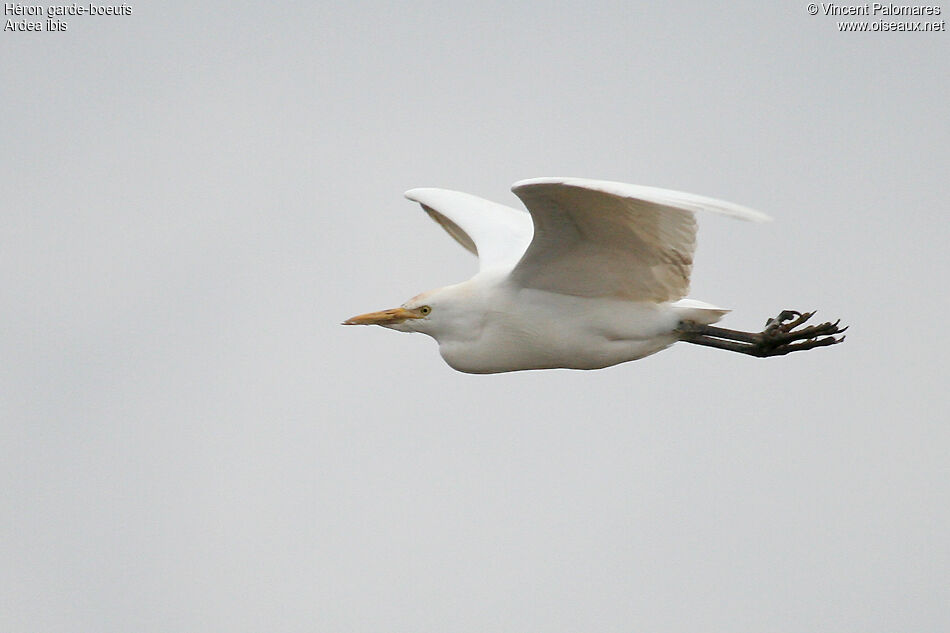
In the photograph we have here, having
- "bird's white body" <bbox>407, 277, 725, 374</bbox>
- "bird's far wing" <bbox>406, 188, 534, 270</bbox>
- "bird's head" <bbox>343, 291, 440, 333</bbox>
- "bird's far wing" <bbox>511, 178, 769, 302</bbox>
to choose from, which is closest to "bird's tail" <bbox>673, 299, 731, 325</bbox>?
"bird's white body" <bbox>407, 277, 725, 374</bbox>

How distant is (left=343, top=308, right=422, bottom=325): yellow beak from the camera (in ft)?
46.6

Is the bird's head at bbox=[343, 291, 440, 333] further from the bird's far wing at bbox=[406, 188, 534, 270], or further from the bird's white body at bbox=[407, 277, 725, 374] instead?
the bird's far wing at bbox=[406, 188, 534, 270]

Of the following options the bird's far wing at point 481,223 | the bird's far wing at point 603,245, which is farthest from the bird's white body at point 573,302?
the bird's far wing at point 481,223

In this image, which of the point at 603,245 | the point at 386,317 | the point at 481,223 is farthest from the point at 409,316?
the point at 481,223

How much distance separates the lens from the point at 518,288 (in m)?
13.8

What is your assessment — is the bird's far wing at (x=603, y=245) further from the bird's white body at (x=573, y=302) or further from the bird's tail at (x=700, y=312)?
the bird's tail at (x=700, y=312)

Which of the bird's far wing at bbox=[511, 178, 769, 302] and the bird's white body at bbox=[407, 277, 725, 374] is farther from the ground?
the bird's far wing at bbox=[511, 178, 769, 302]

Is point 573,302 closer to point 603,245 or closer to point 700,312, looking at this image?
point 603,245

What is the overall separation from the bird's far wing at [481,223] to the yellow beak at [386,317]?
44.5 inches

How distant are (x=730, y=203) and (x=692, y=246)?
295 centimetres

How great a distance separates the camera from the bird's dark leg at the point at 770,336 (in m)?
13.7

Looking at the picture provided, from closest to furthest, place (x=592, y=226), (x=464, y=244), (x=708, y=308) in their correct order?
(x=592, y=226)
(x=708, y=308)
(x=464, y=244)

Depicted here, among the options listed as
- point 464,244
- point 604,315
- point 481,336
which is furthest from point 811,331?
point 464,244

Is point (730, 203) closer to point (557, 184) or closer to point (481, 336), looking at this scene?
point (557, 184)
